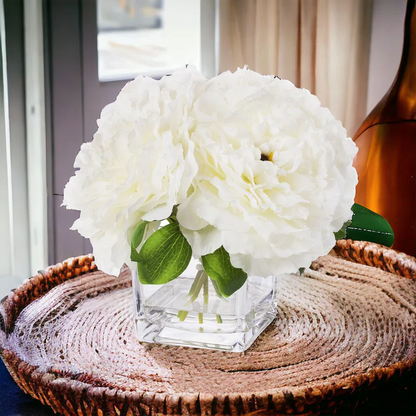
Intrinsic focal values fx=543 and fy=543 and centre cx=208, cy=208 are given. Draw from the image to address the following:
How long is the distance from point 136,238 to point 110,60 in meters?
1.19

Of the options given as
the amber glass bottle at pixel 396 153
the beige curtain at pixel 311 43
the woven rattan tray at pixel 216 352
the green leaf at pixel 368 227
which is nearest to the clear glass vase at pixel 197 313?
the woven rattan tray at pixel 216 352

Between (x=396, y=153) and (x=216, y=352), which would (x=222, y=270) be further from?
(x=396, y=153)

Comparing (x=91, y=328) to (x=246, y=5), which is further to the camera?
(x=246, y=5)

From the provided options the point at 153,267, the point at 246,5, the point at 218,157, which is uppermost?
the point at 246,5

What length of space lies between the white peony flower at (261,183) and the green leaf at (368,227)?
6.0 inches

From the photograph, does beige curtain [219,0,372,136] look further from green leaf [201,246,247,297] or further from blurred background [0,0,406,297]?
green leaf [201,246,247,297]

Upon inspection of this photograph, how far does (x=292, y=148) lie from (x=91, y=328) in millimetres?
375

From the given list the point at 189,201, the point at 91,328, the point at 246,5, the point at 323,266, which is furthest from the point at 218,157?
the point at 246,5

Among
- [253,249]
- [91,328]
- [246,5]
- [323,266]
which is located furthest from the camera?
[246,5]

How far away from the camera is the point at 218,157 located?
0.50m

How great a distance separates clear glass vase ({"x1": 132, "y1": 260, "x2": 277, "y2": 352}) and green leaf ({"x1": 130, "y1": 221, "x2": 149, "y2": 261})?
0.10 m

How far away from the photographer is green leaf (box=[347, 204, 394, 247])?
0.68 m

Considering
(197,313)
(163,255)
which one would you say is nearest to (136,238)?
(163,255)

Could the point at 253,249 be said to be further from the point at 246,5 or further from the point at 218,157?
the point at 246,5
